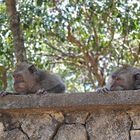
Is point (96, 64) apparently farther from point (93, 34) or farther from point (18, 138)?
point (18, 138)

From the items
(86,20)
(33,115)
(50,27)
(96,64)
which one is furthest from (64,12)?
(33,115)

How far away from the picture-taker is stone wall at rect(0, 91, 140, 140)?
417 cm

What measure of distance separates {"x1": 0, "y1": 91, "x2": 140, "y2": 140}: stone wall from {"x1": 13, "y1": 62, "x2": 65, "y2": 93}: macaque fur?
974 millimetres

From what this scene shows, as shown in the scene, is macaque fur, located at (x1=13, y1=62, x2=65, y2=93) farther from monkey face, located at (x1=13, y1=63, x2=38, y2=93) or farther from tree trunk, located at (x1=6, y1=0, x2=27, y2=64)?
tree trunk, located at (x1=6, y1=0, x2=27, y2=64)

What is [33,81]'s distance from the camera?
18.6 ft

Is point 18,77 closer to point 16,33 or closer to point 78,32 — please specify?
point 16,33

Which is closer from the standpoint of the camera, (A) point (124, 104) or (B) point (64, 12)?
(A) point (124, 104)

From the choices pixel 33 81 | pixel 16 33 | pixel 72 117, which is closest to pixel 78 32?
pixel 16 33

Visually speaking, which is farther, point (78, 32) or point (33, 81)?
point (78, 32)

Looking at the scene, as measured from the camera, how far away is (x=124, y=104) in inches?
162

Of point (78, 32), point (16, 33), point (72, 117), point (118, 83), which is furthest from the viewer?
A: point (78, 32)

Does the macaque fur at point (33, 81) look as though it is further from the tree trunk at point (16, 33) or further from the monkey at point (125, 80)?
the tree trunk at point (16, 33)

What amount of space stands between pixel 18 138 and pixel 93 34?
5.92 m

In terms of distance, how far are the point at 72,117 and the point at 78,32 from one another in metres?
5.91
